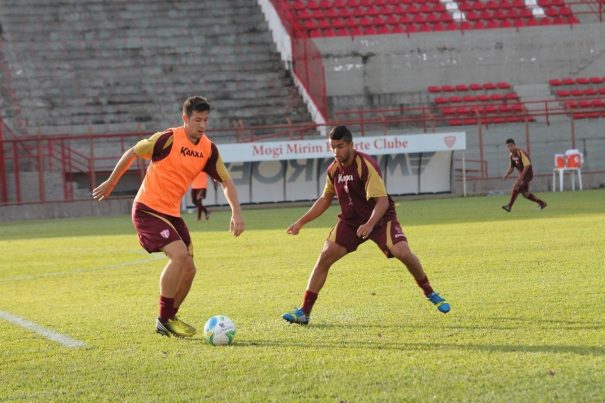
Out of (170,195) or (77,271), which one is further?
(77,271)

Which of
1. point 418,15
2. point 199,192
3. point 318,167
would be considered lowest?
point 199,192

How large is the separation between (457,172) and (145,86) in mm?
12106

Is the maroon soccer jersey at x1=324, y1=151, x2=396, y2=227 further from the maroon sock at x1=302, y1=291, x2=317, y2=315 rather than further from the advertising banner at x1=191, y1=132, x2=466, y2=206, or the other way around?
the advertising banner at x1=191, y1=132, x2=466, y2=206

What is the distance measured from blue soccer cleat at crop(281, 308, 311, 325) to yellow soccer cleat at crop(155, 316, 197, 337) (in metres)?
0.87

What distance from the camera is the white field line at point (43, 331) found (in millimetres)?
9070

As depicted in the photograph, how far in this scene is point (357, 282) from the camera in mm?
12977

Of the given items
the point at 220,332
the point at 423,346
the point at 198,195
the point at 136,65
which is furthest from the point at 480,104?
the point at 423,346

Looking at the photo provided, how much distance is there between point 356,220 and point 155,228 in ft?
5.95

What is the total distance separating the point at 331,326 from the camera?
9.54m

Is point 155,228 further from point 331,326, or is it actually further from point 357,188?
point 357,188

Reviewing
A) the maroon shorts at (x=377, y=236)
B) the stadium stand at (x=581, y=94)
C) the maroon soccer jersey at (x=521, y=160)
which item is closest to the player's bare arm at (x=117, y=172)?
the maroon shorts at (x=377, y=236)

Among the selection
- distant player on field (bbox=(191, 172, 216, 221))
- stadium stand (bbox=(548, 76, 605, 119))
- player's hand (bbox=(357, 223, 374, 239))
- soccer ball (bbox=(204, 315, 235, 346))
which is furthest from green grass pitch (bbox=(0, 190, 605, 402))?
stadium stand (bbox=(548, 76, 605, 119))

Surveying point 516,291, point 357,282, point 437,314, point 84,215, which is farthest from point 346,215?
point 84,215

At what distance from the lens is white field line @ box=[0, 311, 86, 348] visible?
9070 mm
